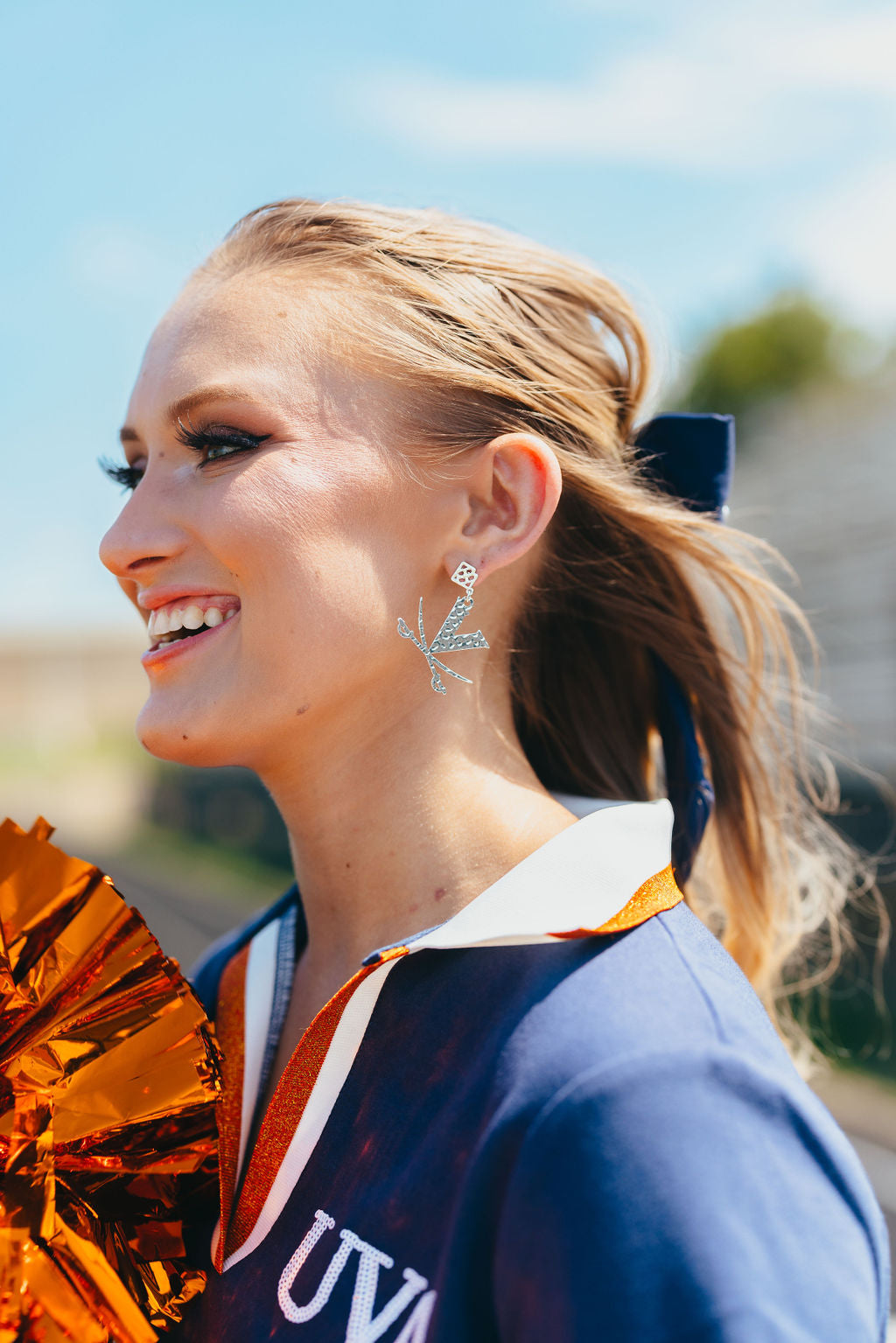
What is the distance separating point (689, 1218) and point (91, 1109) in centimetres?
77

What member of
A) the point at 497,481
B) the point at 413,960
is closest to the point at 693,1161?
the point at 413,960

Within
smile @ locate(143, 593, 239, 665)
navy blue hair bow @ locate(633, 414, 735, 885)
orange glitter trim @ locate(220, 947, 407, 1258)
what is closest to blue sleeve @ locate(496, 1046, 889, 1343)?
orange glitter trim @ locate(220, 947, 407, 1258)

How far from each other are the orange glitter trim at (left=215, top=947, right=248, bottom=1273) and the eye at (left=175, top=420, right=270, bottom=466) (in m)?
0.84

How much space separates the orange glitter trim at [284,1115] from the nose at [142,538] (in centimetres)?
61

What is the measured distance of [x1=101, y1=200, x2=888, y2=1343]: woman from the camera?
1021 mm

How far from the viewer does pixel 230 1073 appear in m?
1.65

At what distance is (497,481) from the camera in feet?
5.27

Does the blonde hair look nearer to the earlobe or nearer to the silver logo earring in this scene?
the earlobe

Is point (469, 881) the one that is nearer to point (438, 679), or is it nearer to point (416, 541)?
point (438, 679)

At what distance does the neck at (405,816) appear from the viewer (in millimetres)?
1499

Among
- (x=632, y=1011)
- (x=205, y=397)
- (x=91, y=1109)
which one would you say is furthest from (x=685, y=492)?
(x=91, y=1109)

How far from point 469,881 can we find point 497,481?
0.56m

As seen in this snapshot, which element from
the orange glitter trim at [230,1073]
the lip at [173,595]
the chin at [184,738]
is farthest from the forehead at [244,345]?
the orange glitter trim at [230,1073]

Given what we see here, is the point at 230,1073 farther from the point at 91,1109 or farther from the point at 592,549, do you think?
the point at 592,549
